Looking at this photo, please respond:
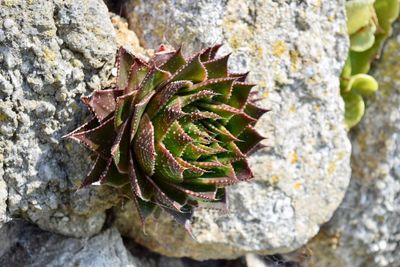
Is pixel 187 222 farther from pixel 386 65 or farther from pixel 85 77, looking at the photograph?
pixel 386 65

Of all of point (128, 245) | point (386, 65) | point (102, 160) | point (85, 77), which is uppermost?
point (85, 77)

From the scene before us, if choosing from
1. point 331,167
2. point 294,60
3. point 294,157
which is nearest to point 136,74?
point 294,60

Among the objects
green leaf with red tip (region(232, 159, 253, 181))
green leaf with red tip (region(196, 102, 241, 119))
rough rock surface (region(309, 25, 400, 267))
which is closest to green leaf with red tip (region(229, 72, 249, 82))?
green leaf with red tip (region(196, 102, 241, 119))

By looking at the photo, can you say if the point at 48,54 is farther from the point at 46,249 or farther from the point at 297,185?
the point at 297,185

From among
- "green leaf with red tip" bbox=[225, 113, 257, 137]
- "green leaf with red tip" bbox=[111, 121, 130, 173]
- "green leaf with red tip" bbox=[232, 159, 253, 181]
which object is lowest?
"green leaf with red tip" bbox=[232, 159, 253, 181]

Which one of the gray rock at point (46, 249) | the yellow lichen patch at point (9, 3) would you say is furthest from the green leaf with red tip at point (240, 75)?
the gray rock at point (46, 249)

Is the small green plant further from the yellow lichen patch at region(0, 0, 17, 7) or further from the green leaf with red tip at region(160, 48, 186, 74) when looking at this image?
the yellow lichen patch at region(0, 0, 17, 7)

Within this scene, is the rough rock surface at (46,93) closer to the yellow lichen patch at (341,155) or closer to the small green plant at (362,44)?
the yellow lichen patch at (341,155)

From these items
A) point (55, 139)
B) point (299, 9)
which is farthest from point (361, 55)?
point (55, 139)
